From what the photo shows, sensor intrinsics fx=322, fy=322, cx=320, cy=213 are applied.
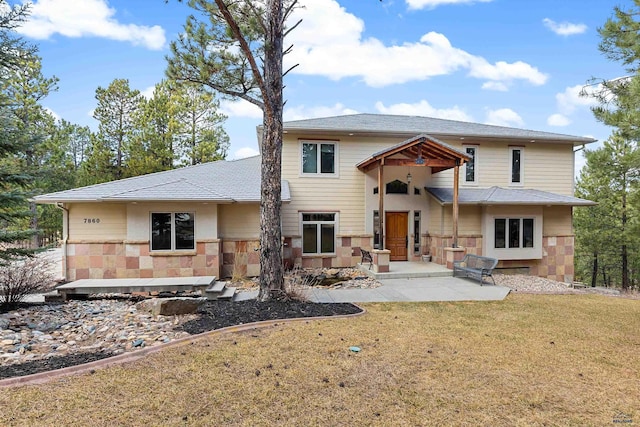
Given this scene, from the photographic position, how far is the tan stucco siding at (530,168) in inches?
568

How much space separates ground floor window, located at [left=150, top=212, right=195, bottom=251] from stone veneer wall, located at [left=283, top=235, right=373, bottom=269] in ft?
12.4

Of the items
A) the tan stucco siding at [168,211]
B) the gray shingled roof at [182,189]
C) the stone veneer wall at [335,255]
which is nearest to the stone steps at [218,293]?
the tan stucco siding at [168,211]

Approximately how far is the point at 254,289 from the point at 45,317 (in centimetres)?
470

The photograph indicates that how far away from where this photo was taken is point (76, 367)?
4.00 m

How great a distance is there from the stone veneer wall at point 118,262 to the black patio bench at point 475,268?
30.5 feet

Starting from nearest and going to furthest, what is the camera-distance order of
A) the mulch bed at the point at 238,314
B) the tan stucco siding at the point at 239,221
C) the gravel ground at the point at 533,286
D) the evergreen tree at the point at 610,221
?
the mulch bed at the point at 238,314
the gravel ground at the point at 533,286
the tan stucco siding at the point at 239,221
the evergreen tree at the point at 610,221

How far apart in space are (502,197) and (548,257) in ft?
12.5

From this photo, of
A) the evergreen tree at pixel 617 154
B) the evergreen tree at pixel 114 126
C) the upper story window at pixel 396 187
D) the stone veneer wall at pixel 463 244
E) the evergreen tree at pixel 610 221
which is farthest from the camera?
the evergreen tree at pixel 114 126

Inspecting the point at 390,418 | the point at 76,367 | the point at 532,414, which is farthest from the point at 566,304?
the point at 76,367

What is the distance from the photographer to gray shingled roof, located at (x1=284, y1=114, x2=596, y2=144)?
13.3m

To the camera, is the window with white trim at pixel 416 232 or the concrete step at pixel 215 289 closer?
the concrete step at pixel 215 289

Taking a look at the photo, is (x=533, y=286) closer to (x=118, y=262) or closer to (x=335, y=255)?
(x=335, y=255)

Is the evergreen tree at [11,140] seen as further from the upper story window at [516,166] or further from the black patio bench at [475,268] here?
the upper story window at [516,166]

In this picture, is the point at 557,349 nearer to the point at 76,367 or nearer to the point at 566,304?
the point at 566,304
